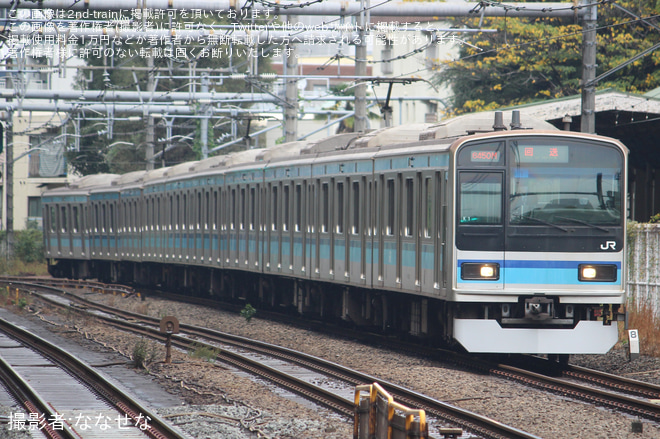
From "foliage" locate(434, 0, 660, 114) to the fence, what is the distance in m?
14.9

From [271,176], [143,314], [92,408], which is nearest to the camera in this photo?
[92,408]

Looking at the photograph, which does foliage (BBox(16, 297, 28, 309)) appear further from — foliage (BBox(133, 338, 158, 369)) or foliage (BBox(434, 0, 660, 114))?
foliage (BBox(434, 0, 660, 114))

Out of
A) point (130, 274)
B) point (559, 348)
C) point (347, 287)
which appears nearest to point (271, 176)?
point (347, 287)

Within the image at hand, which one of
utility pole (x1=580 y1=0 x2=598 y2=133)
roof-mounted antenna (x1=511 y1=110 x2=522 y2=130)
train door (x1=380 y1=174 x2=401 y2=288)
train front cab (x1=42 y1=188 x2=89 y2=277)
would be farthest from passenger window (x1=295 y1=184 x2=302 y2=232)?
train front cab (x1=42 y1=188 x2=89 y2=277)

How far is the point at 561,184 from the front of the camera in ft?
44.6

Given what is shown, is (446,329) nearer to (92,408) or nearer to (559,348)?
(559,348)

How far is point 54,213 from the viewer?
130 feet

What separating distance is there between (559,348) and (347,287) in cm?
608

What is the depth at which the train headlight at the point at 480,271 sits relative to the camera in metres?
13.6

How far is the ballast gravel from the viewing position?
32.9ft

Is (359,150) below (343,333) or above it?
above

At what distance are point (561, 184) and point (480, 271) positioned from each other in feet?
4.65

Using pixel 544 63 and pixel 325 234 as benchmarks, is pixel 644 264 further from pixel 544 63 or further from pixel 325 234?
pixel 544 63

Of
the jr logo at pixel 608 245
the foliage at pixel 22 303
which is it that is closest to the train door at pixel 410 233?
the jr logo at pixel 608 245
